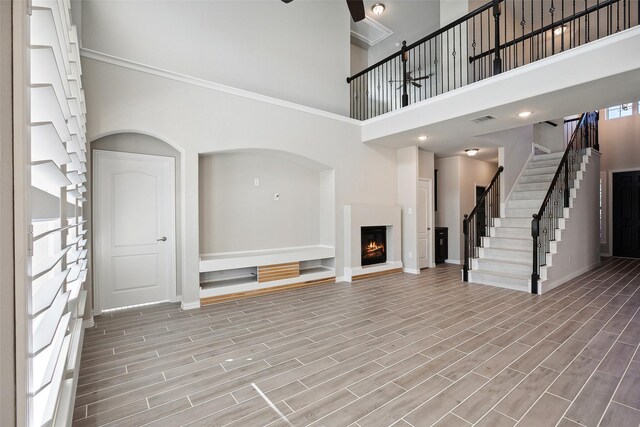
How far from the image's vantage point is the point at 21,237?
895 mm

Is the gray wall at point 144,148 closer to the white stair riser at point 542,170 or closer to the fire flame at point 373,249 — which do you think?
the fire flame at point 373,249

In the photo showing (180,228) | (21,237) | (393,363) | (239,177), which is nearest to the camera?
(21,237)

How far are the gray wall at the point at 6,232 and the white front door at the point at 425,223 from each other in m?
7.02

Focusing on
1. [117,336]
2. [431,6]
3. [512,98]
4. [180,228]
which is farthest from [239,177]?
[431,6]

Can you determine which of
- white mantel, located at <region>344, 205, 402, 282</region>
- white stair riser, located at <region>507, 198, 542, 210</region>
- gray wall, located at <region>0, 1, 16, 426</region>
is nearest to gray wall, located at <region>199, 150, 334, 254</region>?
white mantel, located at <region>344, 205, 402, 282</region>

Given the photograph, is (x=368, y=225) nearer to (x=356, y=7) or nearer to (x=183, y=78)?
(x=356, y=7)

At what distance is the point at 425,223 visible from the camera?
734 centimetres

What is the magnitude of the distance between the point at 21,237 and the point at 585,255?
8.70 m

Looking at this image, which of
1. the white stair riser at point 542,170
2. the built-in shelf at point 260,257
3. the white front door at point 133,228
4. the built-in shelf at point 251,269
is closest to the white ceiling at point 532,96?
the white stair riser at point 542,170

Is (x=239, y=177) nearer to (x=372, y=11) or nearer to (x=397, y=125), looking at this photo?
(x=397, y=125)

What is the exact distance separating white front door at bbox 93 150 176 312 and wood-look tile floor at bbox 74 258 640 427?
35 centimetres

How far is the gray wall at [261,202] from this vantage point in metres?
4.96

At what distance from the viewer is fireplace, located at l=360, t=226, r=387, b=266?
641cm

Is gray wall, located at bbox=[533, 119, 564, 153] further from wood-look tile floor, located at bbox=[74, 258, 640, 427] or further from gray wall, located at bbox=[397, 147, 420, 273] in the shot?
wood-look tile floor, located at bbox=[74, 258, 640, 427]
